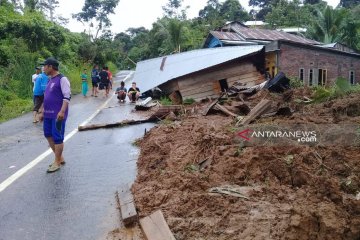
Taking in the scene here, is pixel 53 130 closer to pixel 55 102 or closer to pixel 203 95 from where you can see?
pixel 55 102

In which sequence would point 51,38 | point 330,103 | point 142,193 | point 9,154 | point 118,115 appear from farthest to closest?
point 51,38, point 118,115, point 330,103, point 9,154, point 142,193

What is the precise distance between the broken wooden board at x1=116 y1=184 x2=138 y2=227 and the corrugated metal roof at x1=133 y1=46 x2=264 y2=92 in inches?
469

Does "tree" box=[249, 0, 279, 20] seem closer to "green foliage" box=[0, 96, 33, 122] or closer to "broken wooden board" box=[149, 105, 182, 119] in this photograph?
"green foliage" box=[0, 96, 33, 122]

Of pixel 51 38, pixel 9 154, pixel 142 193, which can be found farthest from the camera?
pixel 51 38

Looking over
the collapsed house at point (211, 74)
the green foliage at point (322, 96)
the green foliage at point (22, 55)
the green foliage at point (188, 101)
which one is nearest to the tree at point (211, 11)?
the green foliage at point (22, 55)

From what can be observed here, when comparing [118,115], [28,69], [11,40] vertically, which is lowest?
[118,115]

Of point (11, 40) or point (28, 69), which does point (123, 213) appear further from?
point (11, 40)

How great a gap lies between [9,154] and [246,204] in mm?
6179

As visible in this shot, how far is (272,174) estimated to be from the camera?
17.1ft

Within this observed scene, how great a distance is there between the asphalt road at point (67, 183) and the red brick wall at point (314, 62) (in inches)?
628

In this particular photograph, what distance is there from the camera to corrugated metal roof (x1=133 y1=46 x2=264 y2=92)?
17.4 metres

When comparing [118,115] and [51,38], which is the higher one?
[51,38]

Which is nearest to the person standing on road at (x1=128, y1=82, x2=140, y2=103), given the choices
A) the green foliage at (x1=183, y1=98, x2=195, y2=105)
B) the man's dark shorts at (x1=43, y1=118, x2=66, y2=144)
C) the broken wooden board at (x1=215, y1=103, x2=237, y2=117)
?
the green foliage at (x1=183, y1=98, x2=195, y2=105)

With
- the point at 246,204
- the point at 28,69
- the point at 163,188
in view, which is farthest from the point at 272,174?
the point at 28,69
